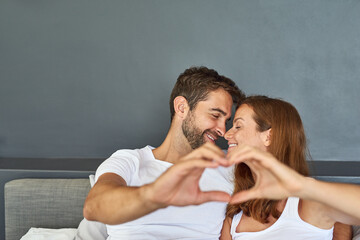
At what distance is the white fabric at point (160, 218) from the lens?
1.67 metres

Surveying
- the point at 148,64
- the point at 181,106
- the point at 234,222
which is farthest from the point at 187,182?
the point at 148,64

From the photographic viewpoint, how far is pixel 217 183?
1905mm

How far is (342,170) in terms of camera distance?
222 cm

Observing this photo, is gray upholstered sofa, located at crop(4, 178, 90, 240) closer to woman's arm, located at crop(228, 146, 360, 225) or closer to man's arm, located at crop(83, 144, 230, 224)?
man's arm, located at crop(83, 144, 230, 224)

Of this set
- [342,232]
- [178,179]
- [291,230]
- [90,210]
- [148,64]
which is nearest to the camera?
[178,179]

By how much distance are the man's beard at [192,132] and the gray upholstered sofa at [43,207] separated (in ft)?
2.23

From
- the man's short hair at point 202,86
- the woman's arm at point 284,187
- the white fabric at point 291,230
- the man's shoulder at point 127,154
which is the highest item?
the man's short hair at point 202,86

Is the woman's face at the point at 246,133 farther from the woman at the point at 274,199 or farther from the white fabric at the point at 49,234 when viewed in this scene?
the white fabric at the point at 49,234

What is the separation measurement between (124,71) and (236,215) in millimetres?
1265

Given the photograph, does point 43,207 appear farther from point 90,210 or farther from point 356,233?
point 356,233

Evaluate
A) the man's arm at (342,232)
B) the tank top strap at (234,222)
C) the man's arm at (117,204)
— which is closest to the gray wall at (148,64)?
the man's arm at (342,232)

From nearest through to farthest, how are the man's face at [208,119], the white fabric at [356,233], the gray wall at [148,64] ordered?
1. the white fabric at [356,233]
2. the man's face at [208,119]
3. the gray wall at [148,64]

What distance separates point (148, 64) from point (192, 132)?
688 mm

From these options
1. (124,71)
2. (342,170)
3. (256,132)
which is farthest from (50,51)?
(342,170)
